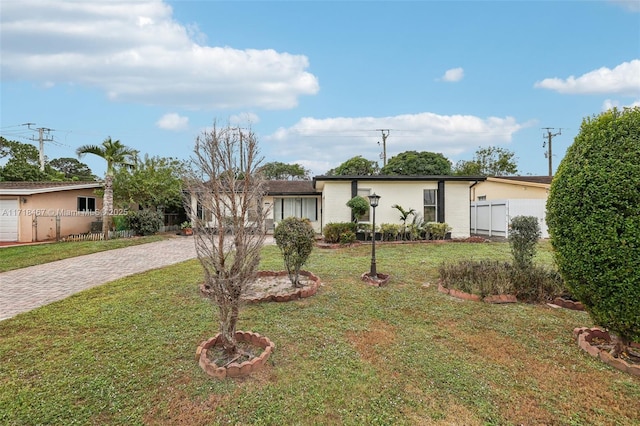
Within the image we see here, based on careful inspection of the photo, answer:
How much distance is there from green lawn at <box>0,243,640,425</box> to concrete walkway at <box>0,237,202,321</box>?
991 mm

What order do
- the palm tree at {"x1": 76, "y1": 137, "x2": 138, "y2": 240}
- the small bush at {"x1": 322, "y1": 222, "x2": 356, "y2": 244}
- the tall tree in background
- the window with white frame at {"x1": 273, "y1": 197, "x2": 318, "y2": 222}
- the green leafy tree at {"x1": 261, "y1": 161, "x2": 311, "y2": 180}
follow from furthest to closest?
the green leafy tree at {"x1": 261, "y1": 161, "x2": 311, "y2": 180} < the tall tree in background < the window with white frame at {"x1": 273, "y1": 197, "x2": 318, "y2": 222} < the palm tree at {"x1": 76, "y1": 137, "x2": 138, "y2": 240} < the small bush at {"x1": 322, "y1": 222, "x2": 356, "y2": 244}

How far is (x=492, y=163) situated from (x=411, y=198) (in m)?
24.0

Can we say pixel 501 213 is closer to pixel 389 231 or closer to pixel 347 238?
pixel 389 231

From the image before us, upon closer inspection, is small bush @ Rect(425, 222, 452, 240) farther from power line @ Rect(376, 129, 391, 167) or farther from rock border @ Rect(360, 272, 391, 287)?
power line @ Rect(376, 129, 391, 167)

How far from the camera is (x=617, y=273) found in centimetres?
307

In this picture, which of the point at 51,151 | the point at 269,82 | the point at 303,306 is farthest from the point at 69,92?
the point at 51,151

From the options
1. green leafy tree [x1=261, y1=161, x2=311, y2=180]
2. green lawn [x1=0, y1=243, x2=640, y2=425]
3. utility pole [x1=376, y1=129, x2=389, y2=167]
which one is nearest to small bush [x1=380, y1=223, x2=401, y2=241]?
green lawn [x1=0, y1=243, x2=640, y2=425]

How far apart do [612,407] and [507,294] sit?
10.2 ft

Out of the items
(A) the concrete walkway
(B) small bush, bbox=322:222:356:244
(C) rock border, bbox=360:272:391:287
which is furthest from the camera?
(B) small bush, bbox=322:222:356:244

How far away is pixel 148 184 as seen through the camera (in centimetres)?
1647

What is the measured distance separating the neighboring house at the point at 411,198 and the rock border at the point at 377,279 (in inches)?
290

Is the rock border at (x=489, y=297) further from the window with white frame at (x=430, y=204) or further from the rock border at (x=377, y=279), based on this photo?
the window with white frame at (x=430, y=204)

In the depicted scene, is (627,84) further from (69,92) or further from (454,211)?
(69,92)

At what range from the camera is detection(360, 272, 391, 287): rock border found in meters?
6.60
